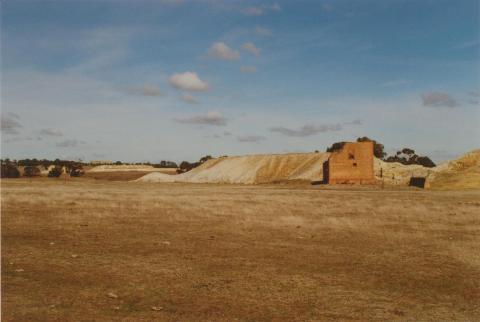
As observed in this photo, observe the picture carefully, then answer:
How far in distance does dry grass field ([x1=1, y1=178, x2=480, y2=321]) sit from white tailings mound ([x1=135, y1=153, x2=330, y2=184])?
6680 centimetres

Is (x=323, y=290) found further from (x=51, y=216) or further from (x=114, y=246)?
(x=51, y=216)

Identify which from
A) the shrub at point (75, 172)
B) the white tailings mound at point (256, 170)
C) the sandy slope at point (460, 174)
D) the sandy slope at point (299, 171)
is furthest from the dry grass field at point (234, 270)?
the shrub at point (75, 172)

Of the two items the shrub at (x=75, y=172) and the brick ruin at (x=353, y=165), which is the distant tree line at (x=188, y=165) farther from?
the brick ruin at (x=353, y=165)

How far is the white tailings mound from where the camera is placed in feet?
293

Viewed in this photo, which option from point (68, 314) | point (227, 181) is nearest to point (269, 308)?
point (68, 314)

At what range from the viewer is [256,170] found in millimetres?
95375

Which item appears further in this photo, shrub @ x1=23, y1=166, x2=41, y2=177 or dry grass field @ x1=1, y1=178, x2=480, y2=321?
shrub @ x1=23, y1=166, x2=41, y2=177

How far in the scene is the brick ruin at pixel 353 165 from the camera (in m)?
64.0

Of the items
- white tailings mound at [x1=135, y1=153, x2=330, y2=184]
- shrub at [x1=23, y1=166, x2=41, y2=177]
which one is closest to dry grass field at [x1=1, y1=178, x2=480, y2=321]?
white tailings mound at [x1=135, y1=153, x2=330, y2=184]

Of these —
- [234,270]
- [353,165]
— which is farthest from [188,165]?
[234,270]

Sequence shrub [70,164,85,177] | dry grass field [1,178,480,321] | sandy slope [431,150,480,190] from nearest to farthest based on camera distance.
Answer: dry grass field [1,178,480,321], sandy slope [431,150,480,190], shrub [70,164,85,177]

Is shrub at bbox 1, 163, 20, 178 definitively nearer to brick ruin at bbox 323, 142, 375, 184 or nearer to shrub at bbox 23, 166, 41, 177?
shrub at bbox 23, 166, 41, 177

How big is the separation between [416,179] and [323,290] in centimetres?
5626

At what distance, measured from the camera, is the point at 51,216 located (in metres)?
19.3
